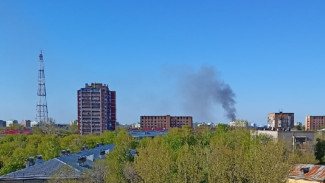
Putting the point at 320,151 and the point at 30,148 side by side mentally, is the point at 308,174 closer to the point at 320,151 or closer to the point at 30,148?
the point at 320,151

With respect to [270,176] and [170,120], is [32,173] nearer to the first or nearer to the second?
[270,176]

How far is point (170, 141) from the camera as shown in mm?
60312

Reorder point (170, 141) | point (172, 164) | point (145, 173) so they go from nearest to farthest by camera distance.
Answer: point (145, 173) < point (172, 164) < point (170, 141)

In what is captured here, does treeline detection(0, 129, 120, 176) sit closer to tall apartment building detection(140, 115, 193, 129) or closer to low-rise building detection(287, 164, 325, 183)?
low-rise building detection(287, 164, 325, 183)

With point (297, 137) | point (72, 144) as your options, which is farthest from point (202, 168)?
point (72, 144)

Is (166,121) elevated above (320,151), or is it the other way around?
(320,151)

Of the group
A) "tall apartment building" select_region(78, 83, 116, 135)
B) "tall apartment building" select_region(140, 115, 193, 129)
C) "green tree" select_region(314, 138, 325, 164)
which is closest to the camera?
"green tree" select_region(314, 138, 325, 164)

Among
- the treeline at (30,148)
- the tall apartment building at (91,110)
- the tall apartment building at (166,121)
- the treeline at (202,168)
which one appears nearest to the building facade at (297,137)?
the treeline at (30,148)

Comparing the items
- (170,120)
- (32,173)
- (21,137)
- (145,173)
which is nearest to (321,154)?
(145,173)

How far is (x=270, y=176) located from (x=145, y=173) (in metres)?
8.51

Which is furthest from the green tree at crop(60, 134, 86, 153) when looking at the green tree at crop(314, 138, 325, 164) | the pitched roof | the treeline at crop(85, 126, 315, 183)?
the green tree at crop(314, 138, 325, 164)

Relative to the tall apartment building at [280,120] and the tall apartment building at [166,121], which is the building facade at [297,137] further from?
the tall apartment building at [166,121]

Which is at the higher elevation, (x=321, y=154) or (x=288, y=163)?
(x=288, y=163)

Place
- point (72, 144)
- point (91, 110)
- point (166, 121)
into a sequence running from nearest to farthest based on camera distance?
1. point (72, 144)
2. point (91, 110)
3. point (166, 121)
